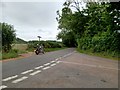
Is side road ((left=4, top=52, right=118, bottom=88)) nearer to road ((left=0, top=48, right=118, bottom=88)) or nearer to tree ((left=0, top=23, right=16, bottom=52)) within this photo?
road ((left=0, top=48, right=118, bottom=88))

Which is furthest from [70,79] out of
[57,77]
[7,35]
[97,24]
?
[97,24]

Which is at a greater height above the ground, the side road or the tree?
the tree

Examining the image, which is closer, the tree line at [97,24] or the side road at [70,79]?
the side road at [70,79]

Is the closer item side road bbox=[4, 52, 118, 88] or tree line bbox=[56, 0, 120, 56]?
side road bbox=[4, 52, 118, 88]

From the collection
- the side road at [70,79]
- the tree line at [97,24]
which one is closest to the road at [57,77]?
the side road at [70,79]

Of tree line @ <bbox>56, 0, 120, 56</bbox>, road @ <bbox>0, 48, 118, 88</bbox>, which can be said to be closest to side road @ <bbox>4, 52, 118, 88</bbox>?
road @ <bbox>0, 48, 118, 88</bbox>

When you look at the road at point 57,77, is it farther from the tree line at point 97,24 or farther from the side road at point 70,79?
the tree line at point 97,24

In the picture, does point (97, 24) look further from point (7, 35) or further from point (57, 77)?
point (57, 77)

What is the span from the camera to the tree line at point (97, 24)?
94.0 feet

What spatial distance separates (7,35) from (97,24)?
1839 cm

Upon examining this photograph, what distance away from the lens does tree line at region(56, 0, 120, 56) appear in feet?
94.0

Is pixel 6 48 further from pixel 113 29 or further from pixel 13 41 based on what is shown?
pixel 113 29

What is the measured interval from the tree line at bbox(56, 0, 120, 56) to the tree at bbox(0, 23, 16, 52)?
1182 centimetres

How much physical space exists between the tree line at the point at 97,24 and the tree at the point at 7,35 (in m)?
11.8
